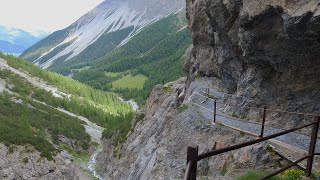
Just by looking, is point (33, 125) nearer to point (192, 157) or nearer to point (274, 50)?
point (274, 50)

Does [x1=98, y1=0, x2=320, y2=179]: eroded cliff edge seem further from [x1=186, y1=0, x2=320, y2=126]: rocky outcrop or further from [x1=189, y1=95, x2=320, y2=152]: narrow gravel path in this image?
[x1=189, y1=95, x2=320, y2=152]: narrow gravel path

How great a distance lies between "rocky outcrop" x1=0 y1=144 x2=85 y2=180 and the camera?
54000mm

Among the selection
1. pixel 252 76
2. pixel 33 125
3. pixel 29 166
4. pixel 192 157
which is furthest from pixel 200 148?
pixel 33 125

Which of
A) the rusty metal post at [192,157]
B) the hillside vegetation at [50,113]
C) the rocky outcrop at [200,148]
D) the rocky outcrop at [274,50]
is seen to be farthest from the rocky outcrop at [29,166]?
the rusty metal post at [192,157]

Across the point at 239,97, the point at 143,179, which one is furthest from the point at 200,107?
the point at 143,179

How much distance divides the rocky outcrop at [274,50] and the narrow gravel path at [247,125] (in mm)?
1688

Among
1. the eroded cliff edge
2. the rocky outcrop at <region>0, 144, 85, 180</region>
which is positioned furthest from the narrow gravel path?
the rocky outcrop at <region>0, 144, 85, 180</region>

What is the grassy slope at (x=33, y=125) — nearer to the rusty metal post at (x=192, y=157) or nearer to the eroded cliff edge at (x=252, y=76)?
the eroded cliff edge at (x=252, y=76)

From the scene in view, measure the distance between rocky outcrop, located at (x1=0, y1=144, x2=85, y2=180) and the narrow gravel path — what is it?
3534 centimetres

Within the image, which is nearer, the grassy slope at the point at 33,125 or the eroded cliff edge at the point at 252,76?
the eroded cliff edge at the point at 252,76

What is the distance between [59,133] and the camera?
105 metres

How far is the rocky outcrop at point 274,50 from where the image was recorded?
A: 2014 centimetres

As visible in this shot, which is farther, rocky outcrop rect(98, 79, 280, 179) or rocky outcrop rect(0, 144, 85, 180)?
rocky outcrop rect(0, 144, 85, 180)

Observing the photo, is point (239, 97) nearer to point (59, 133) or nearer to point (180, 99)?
point (180, 99)
